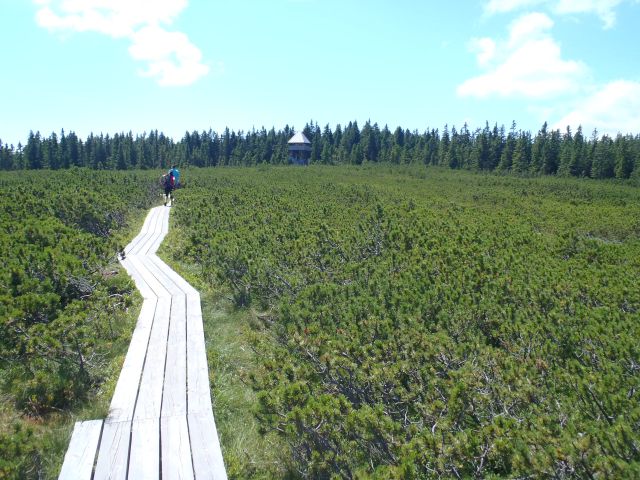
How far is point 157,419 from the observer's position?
4223 millimetres

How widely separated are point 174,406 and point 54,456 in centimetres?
115

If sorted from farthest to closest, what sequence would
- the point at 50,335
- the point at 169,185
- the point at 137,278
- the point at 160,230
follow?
the point at 169,185 → the point at 160,230 → the point at 137,278 → the point at 50,335

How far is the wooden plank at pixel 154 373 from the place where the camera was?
4375 millimetres

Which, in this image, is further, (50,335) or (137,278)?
(137,278)

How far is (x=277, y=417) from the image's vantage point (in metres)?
4.33

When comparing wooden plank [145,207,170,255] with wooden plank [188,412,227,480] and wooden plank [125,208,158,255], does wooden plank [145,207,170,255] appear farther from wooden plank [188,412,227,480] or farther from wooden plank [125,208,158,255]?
wooden plank [188,412,227,480]

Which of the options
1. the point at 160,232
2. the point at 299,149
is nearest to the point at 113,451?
the point at 160,232

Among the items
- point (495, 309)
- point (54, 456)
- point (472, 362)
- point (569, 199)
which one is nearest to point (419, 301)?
point (495, 309)

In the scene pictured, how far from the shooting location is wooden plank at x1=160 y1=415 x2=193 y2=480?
3566mm

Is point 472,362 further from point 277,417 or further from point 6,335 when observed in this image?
point 6,335

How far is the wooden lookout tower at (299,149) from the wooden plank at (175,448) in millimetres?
70615

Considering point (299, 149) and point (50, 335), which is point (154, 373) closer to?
point (50, 335)

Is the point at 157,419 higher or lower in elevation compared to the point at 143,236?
lower

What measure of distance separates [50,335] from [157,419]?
2.02m
